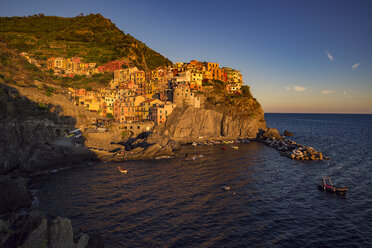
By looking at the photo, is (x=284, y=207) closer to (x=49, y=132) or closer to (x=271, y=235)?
(x=271, y=235)

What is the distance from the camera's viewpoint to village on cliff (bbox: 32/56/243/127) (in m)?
87.9

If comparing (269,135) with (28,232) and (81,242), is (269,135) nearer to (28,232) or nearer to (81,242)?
(81,242)

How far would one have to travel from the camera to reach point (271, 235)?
927 inches

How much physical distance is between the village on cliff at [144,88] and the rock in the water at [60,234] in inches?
2722

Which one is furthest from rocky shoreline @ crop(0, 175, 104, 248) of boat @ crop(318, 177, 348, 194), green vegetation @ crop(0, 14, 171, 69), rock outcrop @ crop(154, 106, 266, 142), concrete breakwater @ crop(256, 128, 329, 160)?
green vegetation @ crop(0, 14, 171, 69)

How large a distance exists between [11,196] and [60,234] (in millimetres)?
20694

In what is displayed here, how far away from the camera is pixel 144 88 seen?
354 feet

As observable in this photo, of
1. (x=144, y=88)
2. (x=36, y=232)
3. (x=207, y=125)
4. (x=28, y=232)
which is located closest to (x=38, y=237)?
(x=36, y=232)

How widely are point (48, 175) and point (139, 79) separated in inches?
3128

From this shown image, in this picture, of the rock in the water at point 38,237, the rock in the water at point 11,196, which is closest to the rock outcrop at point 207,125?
the rock in the water at point 11,196

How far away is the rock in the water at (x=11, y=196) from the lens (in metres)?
26.9

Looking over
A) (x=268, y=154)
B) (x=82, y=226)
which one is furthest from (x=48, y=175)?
(x=268, y=154)

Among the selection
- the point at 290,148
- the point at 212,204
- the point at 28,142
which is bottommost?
the point at 212,204

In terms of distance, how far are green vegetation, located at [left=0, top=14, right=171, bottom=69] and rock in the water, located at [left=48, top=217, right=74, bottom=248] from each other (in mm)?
141860
